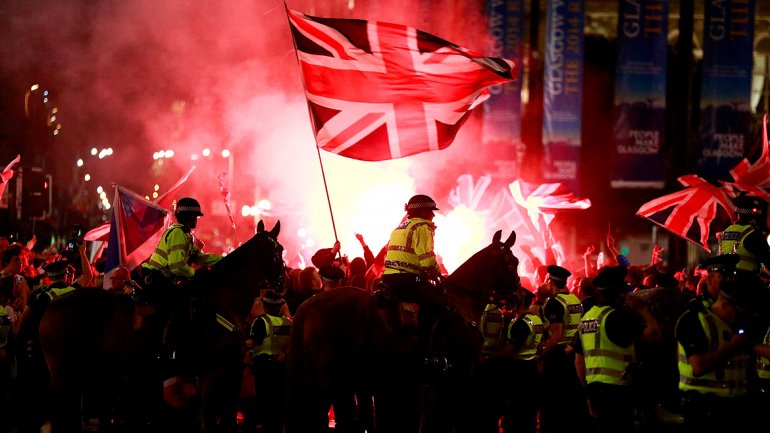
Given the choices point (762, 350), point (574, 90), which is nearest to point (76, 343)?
point (762, 350)

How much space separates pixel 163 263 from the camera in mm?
10203

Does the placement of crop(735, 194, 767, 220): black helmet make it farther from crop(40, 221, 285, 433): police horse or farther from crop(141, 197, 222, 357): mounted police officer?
crop(141, 197, 222, 357): mounted police officer

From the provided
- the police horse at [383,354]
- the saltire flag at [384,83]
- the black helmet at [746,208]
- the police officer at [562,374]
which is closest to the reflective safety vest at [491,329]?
the police officer at [562,374]

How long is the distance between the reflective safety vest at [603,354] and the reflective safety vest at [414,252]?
195 centimetres

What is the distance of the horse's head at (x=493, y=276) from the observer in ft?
35.2

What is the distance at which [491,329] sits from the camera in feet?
38.1

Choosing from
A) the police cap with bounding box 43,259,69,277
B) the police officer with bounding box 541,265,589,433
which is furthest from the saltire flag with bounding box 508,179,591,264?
the police cap with bounding box 43,259,69,277

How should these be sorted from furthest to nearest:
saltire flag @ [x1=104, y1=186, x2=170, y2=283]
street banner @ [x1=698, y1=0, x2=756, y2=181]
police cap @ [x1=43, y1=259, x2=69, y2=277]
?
street banner @ [x1=698, y1=0, x2=756, y2=181] < saltire flag @ [x1=104, y1=186, x2=170, y2=283] < police cap @ [x1=43, y1=259, x2=69, y2=277]

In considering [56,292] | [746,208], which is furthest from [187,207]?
[746,208]

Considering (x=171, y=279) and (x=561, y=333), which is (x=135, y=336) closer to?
(x=171, y=279)

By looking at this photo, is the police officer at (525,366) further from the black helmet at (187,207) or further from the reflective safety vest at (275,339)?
the black helmet at (187,207)

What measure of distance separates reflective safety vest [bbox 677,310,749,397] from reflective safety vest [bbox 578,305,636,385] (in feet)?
3.87

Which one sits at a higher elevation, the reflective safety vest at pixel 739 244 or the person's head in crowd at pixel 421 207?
the person's head in crowd at pixel 421 207

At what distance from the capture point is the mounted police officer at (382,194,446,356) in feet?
32.8
